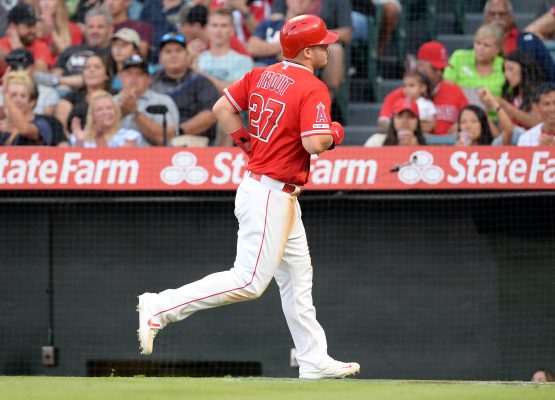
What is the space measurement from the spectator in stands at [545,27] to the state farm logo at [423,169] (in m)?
1.86

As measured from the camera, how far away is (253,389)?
4.71 m

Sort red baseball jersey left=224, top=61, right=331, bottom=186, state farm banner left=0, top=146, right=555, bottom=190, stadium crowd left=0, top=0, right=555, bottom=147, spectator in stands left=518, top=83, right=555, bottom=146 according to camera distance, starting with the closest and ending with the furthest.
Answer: red baseball jersey left=224, top=61, right=331, bottom=186, state farm banner left=0, top=146, right=555, bottom=190, spectator in stands left=518, top=83, right=555, bottom=146, stadium crowd left=0, top=0, right=555, bottom=147

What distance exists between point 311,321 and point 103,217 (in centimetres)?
382

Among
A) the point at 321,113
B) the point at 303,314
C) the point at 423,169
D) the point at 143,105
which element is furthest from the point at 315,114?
the point at 143,105

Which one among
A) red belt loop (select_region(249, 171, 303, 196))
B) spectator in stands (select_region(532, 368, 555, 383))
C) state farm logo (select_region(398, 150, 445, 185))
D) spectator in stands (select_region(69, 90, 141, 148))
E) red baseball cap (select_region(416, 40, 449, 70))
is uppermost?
red baseball cap (select_region(416, 40, 449, 70))

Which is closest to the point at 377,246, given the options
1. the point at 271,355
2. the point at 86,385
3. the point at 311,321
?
the point at 271,355

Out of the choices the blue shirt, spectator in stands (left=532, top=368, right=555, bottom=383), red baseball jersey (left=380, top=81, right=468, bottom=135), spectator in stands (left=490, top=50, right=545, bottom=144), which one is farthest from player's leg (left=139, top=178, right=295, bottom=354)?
the blue shirt

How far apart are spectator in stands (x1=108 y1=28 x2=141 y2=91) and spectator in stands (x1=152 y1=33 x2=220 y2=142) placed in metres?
0.29

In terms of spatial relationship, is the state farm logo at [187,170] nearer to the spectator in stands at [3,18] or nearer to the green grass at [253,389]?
the spectator in stands at [3,18]

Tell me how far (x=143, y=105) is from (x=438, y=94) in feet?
7.93

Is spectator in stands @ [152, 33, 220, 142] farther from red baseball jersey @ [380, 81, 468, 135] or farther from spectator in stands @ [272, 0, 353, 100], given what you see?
red baseball jersey @ [380, 81, 468, 135]

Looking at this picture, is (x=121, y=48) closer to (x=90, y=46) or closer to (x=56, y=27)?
(x=90, y=46)

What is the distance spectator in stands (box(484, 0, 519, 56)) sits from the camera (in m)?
9.12

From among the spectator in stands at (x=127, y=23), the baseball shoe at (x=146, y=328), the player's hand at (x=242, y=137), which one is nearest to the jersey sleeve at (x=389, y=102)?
the spectator in stands at (x=127, y=23)
